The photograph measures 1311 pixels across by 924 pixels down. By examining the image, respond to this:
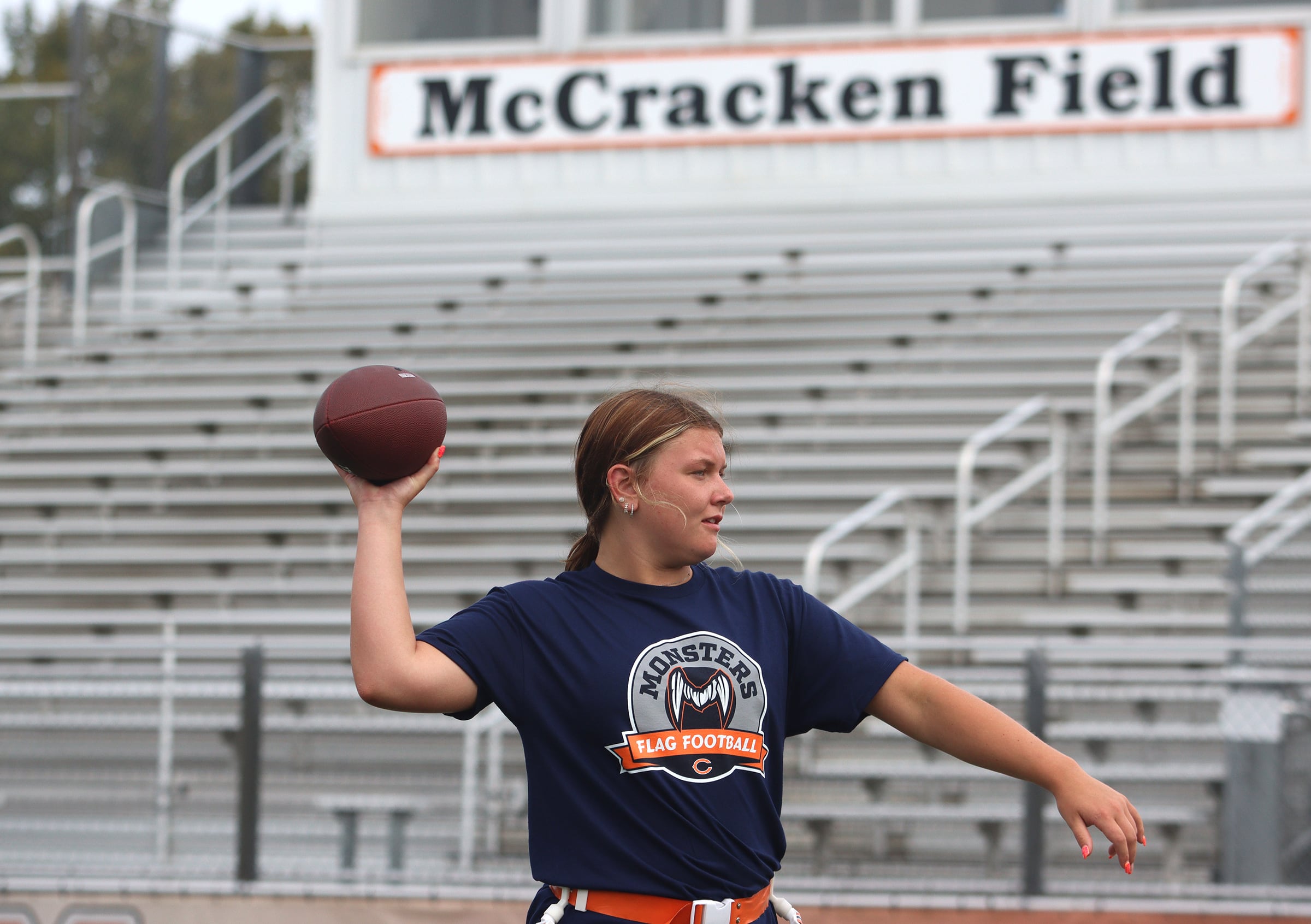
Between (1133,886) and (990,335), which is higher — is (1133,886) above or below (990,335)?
below

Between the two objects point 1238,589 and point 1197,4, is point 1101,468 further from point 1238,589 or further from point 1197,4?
point 1197,4

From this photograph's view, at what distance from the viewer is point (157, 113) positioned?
46.0ft

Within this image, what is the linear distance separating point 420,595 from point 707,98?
18.0 feet

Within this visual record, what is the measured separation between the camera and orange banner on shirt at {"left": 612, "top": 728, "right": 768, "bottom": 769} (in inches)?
93.0

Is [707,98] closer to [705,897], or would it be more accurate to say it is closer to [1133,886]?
[1133,886]

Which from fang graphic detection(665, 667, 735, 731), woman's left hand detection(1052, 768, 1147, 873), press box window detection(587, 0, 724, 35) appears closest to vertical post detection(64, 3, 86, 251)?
press box window detection(587, 0, 724, 35)

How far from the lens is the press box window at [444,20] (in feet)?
43.2

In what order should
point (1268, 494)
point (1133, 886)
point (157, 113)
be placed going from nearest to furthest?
point (1133, 886)
point (1268, 494)
point (157, 113)

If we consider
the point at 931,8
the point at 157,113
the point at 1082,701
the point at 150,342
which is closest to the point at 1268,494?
the point at 1082,701

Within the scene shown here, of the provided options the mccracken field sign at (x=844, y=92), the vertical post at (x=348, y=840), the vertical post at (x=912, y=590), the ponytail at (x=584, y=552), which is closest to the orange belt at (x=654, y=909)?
the ponytail at (x=584, y=552)

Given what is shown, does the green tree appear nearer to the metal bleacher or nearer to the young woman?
the metal bleacher

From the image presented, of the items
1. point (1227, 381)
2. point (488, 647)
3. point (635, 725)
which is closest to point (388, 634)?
point (488, 647)

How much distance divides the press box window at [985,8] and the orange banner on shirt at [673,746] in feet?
35.1

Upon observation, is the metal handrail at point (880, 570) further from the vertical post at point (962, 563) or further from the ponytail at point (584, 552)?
the ponytail at point (584, 552)
